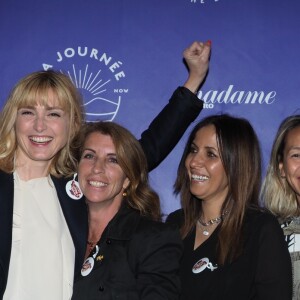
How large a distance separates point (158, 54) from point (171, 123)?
0.47 metres

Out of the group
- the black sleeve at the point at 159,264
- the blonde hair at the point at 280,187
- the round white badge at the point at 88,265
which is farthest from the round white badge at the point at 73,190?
the blonde hair at the point at 280,187

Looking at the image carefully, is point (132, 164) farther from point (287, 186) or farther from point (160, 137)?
point (287, 186)

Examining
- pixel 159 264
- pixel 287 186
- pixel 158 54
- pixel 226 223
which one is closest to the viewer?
pixel 159 264

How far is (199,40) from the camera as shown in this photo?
2852mm

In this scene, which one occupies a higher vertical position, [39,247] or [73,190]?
[73,190]

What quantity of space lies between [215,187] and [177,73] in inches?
30.7

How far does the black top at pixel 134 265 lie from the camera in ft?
6.57

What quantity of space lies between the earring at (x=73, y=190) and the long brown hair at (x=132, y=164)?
0.43 feet

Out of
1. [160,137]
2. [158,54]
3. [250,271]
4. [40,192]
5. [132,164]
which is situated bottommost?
[250,271]

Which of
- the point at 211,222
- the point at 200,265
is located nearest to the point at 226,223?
the point at 211,222

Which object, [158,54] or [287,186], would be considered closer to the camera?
[287,186]

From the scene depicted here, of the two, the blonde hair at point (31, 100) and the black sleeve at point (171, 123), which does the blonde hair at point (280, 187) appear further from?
the blonde hair at point (31, 100)

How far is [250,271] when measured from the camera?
6.93 feet

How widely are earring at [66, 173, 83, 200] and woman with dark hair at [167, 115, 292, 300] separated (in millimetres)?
473
